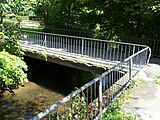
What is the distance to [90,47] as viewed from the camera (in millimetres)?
12969

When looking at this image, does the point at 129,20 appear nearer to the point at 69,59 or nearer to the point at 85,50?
the point at 85,50

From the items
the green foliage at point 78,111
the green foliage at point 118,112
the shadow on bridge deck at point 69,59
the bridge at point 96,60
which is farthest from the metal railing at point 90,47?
the green foliage at point 78,111

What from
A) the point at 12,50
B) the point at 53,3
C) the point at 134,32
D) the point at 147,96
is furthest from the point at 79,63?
the point at 53,3

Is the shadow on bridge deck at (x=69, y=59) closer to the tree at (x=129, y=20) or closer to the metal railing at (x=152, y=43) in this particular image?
the metal railing at (x=152, y=43)

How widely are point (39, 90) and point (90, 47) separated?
377cm

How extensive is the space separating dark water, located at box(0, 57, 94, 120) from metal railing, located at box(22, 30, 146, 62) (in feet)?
8.19

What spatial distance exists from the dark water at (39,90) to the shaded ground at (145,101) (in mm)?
5001

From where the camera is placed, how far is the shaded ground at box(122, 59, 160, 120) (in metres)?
5.63

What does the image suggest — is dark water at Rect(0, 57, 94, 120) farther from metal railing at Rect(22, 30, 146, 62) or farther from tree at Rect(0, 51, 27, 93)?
tree at Rect(0, 51, 27, 93)

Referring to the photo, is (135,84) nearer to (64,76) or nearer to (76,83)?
(76,83)

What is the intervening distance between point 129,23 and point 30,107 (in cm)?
830

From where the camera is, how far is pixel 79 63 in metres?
10.9

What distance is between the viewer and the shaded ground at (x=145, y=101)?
5634 millimetres

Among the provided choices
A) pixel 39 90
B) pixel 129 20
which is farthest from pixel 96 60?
pixel 129 20
